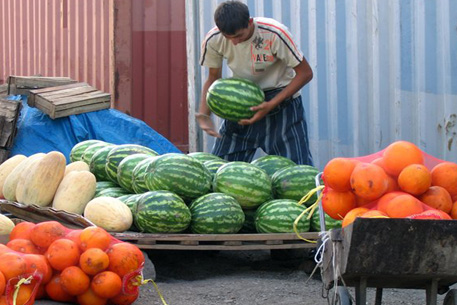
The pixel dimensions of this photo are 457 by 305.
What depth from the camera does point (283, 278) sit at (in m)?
5.37

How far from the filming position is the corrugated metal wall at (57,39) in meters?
10.9

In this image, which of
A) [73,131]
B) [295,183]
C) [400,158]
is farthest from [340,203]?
[73,131]

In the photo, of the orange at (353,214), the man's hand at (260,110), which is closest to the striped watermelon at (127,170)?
the man's hand at (260,110)

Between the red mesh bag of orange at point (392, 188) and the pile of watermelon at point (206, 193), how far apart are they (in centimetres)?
183

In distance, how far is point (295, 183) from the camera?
18.5 ft

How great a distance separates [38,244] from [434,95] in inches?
156

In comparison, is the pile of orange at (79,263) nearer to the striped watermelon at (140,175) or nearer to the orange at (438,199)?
the striped watermelon at (140,175)

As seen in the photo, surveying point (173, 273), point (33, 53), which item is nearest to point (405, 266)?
point (173, 273)

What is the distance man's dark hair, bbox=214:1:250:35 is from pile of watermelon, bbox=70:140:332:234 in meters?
1.00

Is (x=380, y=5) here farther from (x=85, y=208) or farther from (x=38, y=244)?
(x=38, y=244)

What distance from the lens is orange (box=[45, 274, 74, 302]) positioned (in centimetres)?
397

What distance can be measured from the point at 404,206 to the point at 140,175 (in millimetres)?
2771

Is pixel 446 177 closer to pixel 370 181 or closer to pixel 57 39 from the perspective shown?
pixel 370 181

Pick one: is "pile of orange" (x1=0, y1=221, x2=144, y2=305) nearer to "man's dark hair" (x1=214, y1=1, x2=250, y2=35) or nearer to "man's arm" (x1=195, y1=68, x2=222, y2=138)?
"man's dark hair" (x1=214, y1=1, x2=250, y2=35)
